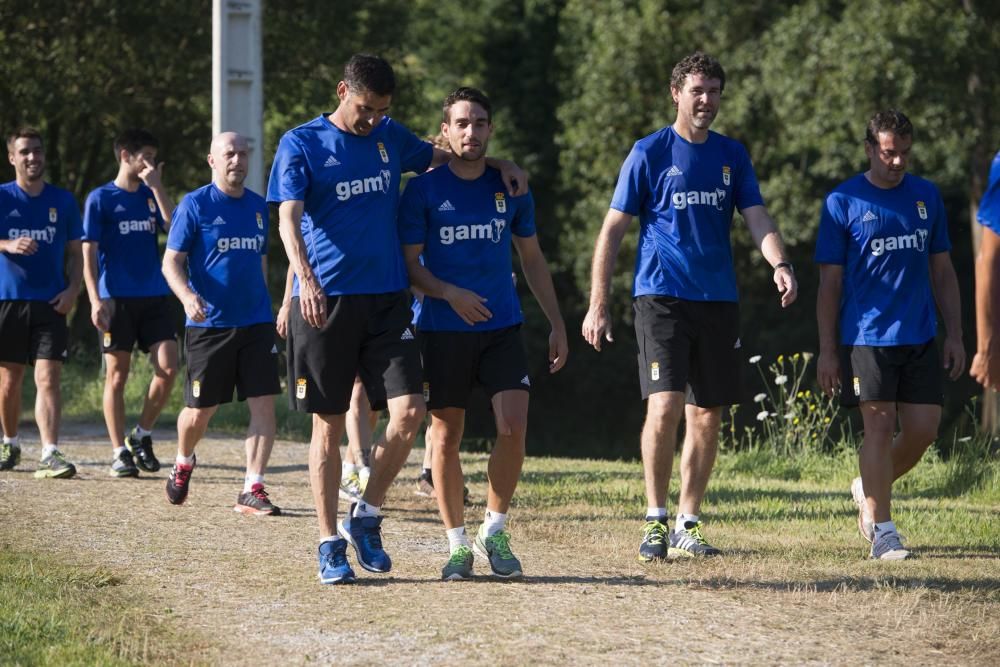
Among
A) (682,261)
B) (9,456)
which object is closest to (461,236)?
(682,261)

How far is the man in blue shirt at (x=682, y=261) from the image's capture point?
741 centimetres

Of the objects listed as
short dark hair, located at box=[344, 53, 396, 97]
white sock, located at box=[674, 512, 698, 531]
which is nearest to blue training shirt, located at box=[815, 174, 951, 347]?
white sock, located at box=[674, 512, 698, 531]

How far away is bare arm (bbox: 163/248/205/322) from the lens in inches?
338

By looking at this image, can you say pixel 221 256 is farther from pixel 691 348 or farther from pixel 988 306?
pixel 988 306

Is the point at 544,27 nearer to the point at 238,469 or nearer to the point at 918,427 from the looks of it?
the point at 238,469

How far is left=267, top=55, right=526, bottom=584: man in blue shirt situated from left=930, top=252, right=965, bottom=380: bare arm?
241cm

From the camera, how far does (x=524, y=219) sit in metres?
6.99

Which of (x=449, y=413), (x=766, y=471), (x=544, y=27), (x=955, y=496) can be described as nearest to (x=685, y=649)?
(x=449, y=413)

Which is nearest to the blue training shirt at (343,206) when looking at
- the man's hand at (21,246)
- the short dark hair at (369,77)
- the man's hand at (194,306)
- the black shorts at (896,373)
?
the short dark hair at (369,77)

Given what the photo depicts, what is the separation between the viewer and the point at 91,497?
31.3ft

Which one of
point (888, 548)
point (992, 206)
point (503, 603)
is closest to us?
point (992, 206)

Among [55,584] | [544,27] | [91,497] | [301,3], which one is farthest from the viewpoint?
[544,27]

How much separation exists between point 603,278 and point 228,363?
2.96m

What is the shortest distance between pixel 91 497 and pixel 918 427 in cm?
514
